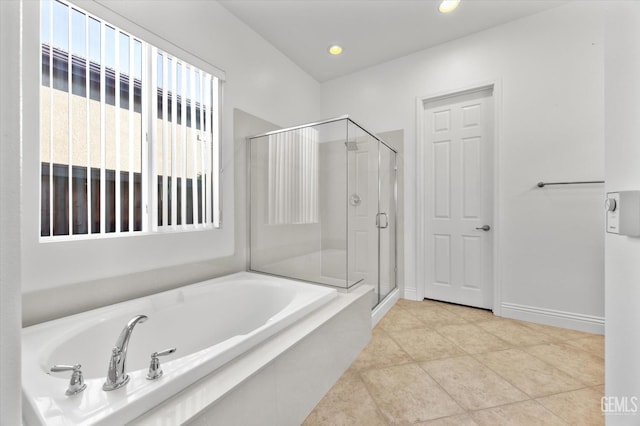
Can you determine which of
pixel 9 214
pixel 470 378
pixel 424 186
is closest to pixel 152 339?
pixel 9 214

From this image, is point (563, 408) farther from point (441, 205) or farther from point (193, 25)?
point (193, 25)

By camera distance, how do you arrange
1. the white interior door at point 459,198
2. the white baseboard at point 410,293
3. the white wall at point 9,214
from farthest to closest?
the white baseboard at point 410,293, the white interior door at point 459,198, the white wall at point 9,214

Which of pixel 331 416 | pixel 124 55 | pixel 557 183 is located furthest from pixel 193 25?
pixel 557 183

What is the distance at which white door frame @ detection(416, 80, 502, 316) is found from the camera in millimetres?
2527

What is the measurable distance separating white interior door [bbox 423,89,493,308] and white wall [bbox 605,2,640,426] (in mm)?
1835

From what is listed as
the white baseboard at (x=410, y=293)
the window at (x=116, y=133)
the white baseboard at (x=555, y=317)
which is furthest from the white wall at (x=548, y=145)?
the window at (x=116, y=133)

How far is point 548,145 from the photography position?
2.33 m

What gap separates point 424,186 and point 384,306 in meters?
1.35

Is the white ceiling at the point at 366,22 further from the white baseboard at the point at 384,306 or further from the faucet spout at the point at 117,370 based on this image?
the white baseboard at the point at 384,306

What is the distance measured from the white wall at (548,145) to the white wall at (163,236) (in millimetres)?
1941

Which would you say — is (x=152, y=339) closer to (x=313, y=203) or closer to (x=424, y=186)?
(x=313, y=203)

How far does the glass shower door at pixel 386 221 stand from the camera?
2762 mm

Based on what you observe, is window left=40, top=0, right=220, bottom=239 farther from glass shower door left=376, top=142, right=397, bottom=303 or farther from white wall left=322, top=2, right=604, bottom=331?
white wall left=322, top=2, right=604, bottom=331

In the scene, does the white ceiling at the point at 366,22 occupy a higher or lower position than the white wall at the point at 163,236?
higher
